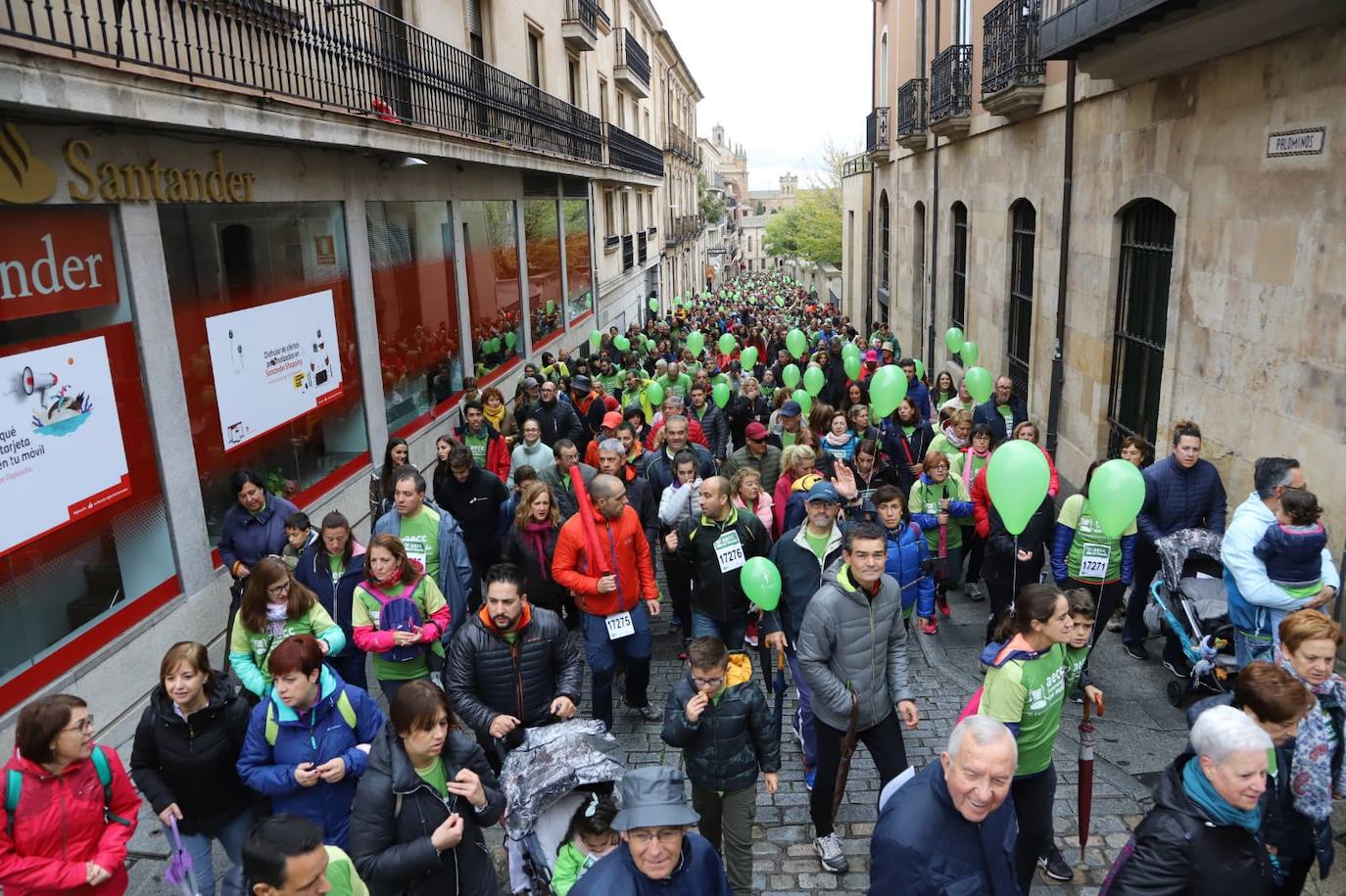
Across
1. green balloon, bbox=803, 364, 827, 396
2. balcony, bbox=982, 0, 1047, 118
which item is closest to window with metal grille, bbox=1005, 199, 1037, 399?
balcony, bbox=982, 0, 1047, 118

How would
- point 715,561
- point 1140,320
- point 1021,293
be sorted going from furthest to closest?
point 1021,293 < point 1140,320 < point 715,561

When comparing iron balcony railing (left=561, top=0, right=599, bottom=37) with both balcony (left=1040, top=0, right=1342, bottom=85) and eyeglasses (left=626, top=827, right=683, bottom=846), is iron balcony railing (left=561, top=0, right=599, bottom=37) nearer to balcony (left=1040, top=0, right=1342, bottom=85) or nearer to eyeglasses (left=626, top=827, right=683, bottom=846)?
balcony (left=1040, top=0, right=1342, bottom=85)

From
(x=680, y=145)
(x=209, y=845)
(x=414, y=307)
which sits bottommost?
(x=209, y=845)

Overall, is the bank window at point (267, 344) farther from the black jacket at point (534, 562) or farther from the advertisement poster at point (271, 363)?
the black jacket at point (534, 562)

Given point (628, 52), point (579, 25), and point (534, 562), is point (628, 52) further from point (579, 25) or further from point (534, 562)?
point (534, 562)

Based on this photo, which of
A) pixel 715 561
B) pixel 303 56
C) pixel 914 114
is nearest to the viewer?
pixel 715 561

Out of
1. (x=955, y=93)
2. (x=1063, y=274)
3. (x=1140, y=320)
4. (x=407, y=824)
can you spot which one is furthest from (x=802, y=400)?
(x=955, y=93)

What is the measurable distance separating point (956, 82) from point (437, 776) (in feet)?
52.1

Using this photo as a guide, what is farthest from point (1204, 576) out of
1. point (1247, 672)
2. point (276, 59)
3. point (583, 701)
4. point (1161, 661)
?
point (276, 59)

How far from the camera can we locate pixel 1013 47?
12.1 m

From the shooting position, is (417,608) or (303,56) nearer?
(417,608)

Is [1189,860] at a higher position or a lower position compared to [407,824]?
higher

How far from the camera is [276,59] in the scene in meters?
7.66

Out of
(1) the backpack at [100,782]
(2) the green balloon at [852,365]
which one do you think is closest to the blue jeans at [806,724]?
(1) the backpack at [100,782]
